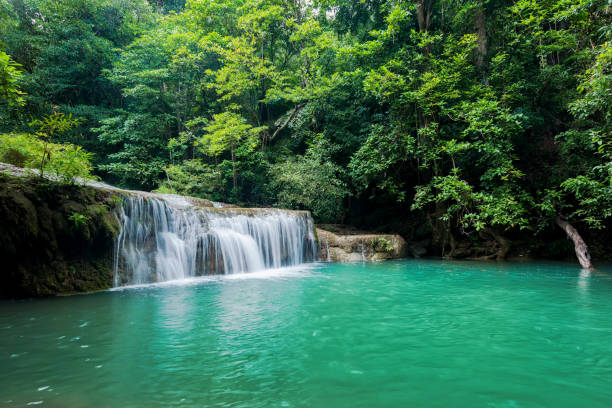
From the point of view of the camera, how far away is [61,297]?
18.3ft

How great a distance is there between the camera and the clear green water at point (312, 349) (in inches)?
92.9

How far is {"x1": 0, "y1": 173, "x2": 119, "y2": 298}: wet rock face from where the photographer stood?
5.42 metres

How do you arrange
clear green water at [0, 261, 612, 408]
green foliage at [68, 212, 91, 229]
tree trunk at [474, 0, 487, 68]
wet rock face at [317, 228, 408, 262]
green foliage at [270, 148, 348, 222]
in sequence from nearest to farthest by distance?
clear green water at [0, 261, 612, 408], green foliage at [68, 212, 91, 229], wet rock face at [317, 228, 408, 262], tree trunk at [474, 0, 487, 68], green foliage at [270, 148, 348, 222]

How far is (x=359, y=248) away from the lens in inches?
460

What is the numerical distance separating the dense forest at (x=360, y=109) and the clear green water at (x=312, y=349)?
11.9 ft

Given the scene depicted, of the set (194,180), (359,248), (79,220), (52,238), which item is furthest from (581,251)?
(194,180)

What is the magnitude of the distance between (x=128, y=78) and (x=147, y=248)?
513 inches

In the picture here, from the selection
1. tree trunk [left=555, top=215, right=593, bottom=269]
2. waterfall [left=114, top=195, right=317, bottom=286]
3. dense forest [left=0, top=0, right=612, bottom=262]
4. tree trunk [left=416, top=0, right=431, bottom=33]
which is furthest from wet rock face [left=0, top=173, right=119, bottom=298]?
tree trunk [left=416, top=0, right=431, bottom=33]

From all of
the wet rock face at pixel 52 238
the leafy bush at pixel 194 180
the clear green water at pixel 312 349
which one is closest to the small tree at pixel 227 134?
the leafy bush at pixel 194 180

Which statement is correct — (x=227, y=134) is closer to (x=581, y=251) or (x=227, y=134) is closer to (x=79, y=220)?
(x=79, y=220)

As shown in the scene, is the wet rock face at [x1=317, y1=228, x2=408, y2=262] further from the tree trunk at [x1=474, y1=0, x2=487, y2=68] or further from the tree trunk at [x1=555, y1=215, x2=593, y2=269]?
the tree trunk at [x1=474, y1=0, x2=487, y2=68]

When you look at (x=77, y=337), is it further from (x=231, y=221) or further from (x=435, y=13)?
(x=435, y=13)

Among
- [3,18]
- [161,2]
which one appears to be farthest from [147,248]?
[161,2]

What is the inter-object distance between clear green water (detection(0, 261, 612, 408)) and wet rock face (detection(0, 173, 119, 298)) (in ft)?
2.12
